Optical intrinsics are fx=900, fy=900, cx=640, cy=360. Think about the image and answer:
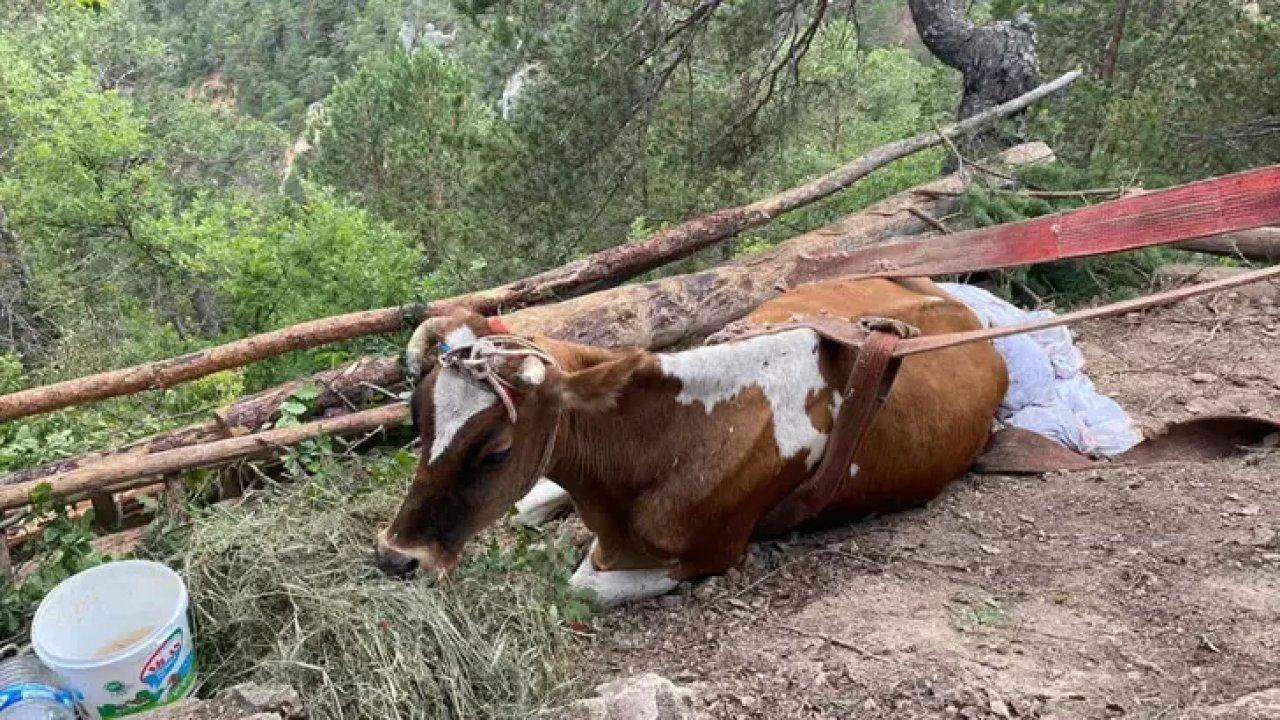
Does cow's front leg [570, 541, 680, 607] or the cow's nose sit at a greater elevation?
the cow's nose

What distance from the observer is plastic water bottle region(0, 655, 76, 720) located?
2504 millimetres

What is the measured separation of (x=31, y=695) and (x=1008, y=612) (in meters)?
3.18

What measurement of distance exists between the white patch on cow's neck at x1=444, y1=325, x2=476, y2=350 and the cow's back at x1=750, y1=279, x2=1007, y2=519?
1.67m

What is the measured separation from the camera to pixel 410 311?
5.48 metres

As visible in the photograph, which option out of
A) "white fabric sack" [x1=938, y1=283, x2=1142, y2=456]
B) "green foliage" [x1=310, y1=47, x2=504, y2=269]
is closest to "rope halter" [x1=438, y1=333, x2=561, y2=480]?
"white fabric sack" [x1=938, y1=283, x2=1142, y2=456]

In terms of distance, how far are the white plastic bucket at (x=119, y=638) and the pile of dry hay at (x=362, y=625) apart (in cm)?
15

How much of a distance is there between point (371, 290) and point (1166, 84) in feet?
36.9

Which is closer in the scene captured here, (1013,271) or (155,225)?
(1013,271)

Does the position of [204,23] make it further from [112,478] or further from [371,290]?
[112,478]

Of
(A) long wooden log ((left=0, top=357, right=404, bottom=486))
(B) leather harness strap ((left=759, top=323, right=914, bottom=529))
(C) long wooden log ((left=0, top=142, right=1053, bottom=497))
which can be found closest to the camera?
(B) leather harness strap ((left=759, top=323, right=914, bottom=529))

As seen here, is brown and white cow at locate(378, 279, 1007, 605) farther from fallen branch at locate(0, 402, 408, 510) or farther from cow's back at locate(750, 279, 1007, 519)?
fallen branch at locate(0, 402, 408, 510)

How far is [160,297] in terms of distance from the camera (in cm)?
2206

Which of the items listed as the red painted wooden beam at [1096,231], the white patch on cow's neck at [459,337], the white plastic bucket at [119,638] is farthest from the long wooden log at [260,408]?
the red painted wooden beam at [1096,231]

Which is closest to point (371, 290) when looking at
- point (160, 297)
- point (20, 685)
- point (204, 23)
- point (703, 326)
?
point (703, 326)
